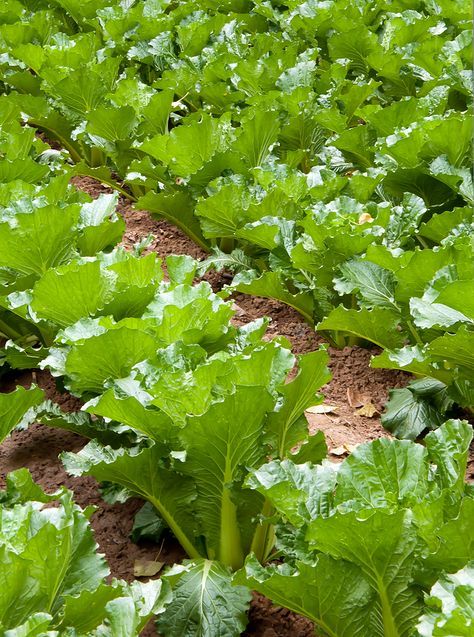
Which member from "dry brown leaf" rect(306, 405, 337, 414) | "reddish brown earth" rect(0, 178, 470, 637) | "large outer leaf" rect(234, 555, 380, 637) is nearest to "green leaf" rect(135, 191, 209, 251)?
"reddish brown earth" rect(0, 178, 470, 637)

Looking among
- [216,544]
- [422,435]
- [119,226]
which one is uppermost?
[119,226]

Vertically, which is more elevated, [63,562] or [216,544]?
[63,562]

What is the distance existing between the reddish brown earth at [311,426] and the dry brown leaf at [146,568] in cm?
3

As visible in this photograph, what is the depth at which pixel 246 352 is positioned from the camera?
3.08m

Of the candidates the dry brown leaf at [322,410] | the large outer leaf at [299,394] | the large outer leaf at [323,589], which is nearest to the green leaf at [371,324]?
the dry brown leaf at [322,410]

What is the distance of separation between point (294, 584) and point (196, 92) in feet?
14.8

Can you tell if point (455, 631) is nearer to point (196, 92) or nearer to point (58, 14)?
point (196, 92)

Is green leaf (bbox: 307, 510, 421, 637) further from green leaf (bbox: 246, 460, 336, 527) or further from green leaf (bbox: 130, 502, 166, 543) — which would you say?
green leaf (bbox: 130, 502, 166, 543)

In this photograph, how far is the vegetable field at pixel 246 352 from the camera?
232 cm

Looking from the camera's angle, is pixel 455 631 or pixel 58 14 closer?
pixel 455 631

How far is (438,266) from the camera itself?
135 inches

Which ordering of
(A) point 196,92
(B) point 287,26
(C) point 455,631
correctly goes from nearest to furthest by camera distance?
1. (C) point 455,631
2. (A) point 196,92
3. (B) point 287,26

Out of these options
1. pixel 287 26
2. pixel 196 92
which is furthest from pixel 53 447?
pixel 287 26

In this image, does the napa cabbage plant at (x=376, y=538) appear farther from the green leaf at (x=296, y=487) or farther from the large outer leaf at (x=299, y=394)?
the large outer leaf at (x=299, y=394)
